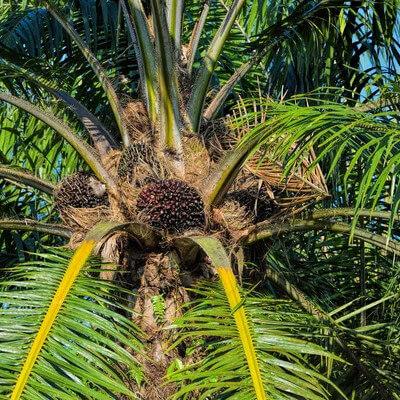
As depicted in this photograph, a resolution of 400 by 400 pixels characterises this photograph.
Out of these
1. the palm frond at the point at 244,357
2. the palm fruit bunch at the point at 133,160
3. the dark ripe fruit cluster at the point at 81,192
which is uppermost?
the palm fruit bunch at the point at 133,160

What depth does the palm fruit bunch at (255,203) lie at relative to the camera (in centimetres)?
418

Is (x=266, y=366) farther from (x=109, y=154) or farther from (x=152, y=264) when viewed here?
Result: (x=109, y=154)

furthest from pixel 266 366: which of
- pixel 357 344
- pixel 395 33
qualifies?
pixel 395 33

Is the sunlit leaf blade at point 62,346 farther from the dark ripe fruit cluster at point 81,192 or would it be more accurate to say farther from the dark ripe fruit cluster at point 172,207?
the dark ripe fruit cluster at point 81,192

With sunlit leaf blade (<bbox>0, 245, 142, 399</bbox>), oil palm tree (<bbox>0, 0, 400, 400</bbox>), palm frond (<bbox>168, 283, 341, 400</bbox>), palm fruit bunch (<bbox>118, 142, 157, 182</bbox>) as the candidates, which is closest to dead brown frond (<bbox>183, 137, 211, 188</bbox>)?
oil palm tree (<bbox>0, 0, 400, 400</bbox>)

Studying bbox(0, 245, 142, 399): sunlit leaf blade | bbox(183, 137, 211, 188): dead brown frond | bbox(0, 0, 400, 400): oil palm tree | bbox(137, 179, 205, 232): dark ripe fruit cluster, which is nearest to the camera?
bbox(0, 245, 142, 399): sunlit leaf blade

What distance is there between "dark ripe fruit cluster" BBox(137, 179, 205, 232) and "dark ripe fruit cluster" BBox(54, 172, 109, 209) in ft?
1.23

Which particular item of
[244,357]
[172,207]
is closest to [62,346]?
[244,357]

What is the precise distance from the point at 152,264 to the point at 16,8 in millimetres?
3414

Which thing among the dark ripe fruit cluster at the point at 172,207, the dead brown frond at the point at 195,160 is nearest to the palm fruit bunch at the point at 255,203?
the dead brown frond at the point at 195,160

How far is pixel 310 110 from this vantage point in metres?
3.46

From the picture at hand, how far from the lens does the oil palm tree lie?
3049 millimetres

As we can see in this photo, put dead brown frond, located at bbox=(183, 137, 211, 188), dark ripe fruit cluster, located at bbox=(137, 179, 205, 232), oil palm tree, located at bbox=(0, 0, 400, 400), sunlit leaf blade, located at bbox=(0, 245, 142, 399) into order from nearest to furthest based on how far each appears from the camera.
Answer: sunlit leaf blade, located at bbox=(0, 245, 142, 399) < oil palm tree, located at bbox=(0, 0, 400, 400) < dark ripe fruit cluster, located at bbox=(137, 179, 205, 232) < dead brown frond, located at bbox=(183, 137, 211, 188)

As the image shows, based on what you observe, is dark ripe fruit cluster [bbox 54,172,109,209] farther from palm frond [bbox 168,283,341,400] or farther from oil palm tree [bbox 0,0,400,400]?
palm frond [bbox 168,283,341,400]
